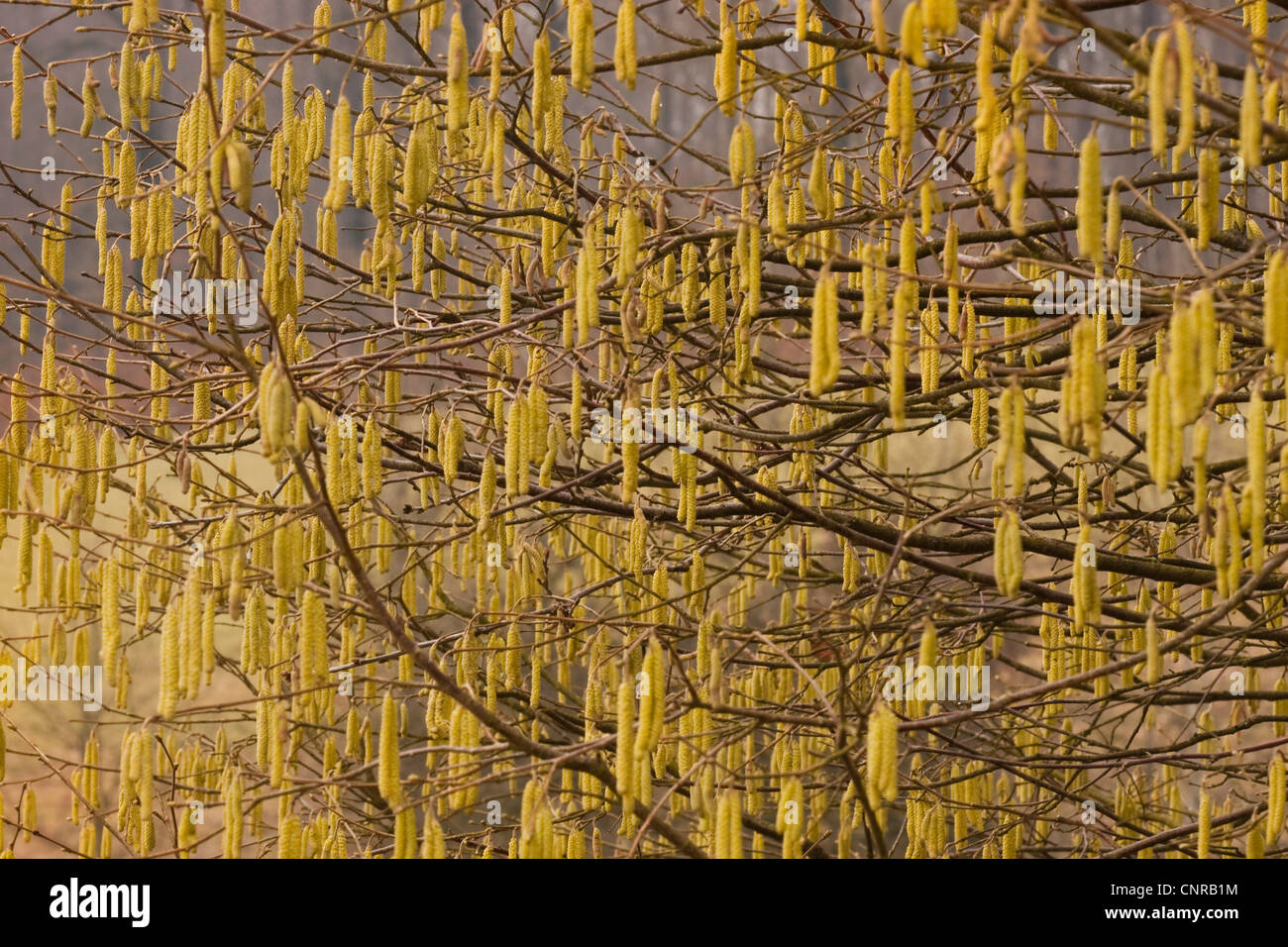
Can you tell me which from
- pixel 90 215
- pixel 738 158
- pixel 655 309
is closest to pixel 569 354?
pixel 655 309

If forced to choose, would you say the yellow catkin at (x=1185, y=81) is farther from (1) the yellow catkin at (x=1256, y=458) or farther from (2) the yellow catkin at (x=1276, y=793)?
(2) the yellow catkin at (x=1276, y=793)

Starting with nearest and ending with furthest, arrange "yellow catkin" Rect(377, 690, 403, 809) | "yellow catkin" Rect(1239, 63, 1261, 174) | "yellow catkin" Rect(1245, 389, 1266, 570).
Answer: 1. "yellow catkin" Rect(1239, 63, 1261, 174)
2. "yellow catkin" Rect(1245, 389, 1266, 570)
3. "yellow catkin" Rect(377, 690, 403, 809)

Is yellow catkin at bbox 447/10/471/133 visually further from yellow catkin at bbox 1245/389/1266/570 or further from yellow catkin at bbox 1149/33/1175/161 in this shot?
yellow catkin at bbox 1245/389/1266/570

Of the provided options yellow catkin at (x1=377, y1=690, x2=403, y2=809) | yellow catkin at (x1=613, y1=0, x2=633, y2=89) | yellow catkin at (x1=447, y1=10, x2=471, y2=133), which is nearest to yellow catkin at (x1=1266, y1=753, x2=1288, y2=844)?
yellow catkin at (x1=377, y1=690, x2=403, y2=809)

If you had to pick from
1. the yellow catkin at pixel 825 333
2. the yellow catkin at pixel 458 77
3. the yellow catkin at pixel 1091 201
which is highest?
the yellow catkin at pixel 458 77

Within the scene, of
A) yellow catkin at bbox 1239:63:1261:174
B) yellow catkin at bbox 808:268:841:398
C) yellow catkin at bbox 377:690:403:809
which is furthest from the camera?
yellow catkin at bbox 377:690:403:809

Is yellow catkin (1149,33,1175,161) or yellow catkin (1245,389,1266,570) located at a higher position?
yellow catkin (1149,33,1175,161)

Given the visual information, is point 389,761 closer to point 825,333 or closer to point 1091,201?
point 825,333

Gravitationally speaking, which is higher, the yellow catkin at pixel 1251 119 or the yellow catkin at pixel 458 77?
the yellow catkin at pixel 458 77

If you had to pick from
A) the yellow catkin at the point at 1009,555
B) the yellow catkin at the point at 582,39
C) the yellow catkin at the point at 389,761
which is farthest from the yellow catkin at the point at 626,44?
the yellow catkin at the point at 389,761

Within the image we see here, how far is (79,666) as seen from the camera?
147 inches

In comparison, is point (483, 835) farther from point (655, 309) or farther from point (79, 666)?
point (655, 309)

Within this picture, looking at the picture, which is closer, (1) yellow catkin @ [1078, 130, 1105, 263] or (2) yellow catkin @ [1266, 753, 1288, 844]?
(1) yellow catkin @ [1078, 130, 1105, 263]

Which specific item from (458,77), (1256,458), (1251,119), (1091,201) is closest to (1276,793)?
(1256,458)
